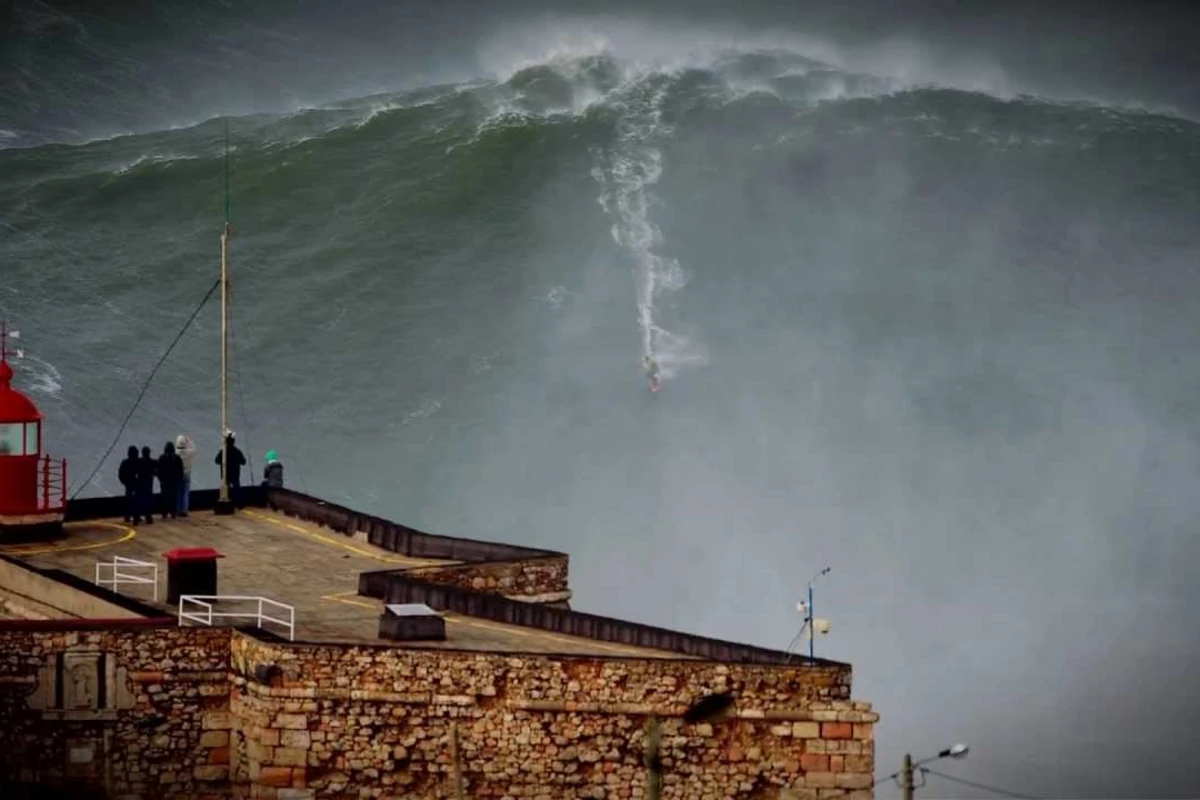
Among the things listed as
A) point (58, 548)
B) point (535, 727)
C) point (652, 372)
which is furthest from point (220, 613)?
point (652, 372)

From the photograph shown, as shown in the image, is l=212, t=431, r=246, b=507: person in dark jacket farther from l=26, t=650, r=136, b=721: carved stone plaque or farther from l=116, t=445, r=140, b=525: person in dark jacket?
l=26, t=650, r=136, b=721: carved stone plaque

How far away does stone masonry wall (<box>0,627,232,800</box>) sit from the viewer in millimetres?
50156

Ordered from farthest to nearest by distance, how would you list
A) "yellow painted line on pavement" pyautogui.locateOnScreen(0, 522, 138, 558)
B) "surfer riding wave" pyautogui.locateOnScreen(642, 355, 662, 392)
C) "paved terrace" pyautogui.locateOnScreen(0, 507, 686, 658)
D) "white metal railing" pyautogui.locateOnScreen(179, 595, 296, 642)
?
1. "surfer riding wave" pyautogui.locateOnScreen(642, 355, 662, 392)
2. "yellow painted line on pavement" pyautogui.locateOnScreen(0, 522, 138, 558)
3. "paved terrace" pyautogui.locateOnScreen(0, 507, 686, 658)
4. "white metal railing" pyautogui.locateOnScreen(179, 595, 296, 642)

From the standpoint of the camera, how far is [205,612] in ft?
173

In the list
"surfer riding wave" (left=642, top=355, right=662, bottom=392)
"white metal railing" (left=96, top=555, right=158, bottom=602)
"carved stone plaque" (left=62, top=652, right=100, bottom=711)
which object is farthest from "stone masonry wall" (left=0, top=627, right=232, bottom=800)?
"surfer riding wave" (left=642, top=355, right=662, bottom=392)

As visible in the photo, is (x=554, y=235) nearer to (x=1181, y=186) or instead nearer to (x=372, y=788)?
(x=1181, y=186)

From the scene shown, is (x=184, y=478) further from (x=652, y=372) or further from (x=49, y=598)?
(x=652, y=372)

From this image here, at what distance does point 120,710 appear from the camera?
5028 centimetres

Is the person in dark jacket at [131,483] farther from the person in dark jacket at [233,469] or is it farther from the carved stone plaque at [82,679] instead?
the carved stone plaque at [82,679]

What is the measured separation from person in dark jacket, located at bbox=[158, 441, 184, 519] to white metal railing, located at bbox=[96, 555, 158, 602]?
495cm

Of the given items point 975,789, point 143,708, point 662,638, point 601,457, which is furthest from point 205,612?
point 601,457

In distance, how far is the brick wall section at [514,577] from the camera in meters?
57.2

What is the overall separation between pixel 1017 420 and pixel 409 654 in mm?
51536

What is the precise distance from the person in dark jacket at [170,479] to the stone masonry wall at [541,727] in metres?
14.1
